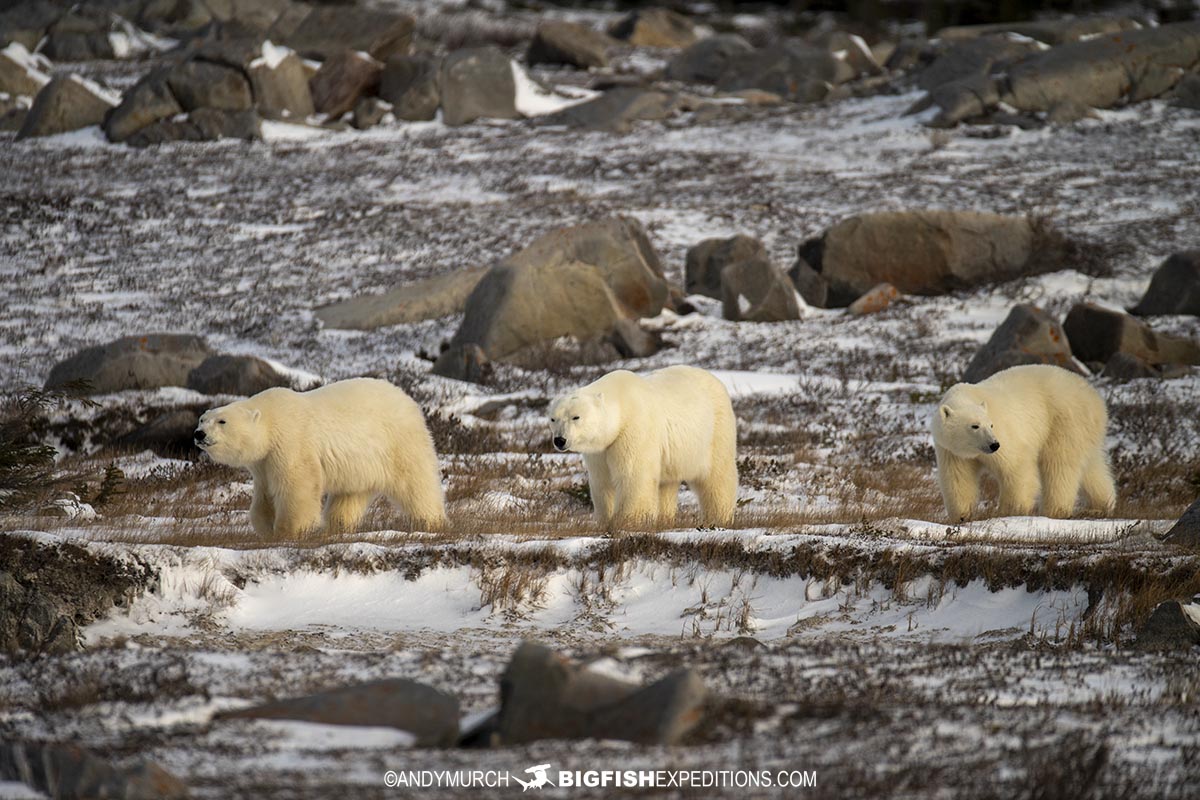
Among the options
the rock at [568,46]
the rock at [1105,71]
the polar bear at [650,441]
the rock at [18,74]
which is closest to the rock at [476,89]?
the rock at [568,46]

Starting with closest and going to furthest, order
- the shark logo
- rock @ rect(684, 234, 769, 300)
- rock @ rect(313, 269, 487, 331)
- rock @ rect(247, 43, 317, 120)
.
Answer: the shark logo, rock @ rect(313, 269, 487, 331), rock @ rect(684, 234, 769, 300), rock @ rect(247, 43, 317, 120)

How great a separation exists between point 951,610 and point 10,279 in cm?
2230

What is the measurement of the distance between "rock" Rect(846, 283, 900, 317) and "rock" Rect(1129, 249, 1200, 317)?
4.05 meters

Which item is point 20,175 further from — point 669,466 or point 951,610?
point 951,610

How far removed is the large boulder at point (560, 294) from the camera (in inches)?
797

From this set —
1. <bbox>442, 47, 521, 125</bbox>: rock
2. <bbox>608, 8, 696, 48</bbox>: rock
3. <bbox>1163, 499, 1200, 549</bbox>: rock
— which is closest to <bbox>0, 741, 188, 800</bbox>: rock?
<bbox>1163, 499, 1200, 549</bbox>: rock

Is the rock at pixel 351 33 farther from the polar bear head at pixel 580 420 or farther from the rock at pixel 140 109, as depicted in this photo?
the polar bear head at pixel 580 420

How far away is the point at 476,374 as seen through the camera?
19.0 metres

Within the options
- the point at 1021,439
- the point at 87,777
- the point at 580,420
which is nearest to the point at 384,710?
the point at 87,777

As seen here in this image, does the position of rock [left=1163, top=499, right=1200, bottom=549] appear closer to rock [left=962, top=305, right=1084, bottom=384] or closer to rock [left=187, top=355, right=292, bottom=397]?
rock [left=962, top=305, right=1084, bottom=384]

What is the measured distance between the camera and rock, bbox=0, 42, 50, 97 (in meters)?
38.2

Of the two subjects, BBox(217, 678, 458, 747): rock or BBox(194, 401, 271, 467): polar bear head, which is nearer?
BBox(217, 678, 458, 747): rock

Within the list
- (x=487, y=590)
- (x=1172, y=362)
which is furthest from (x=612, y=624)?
(x=1172, y=362)

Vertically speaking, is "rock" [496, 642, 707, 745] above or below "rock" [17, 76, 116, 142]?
above
